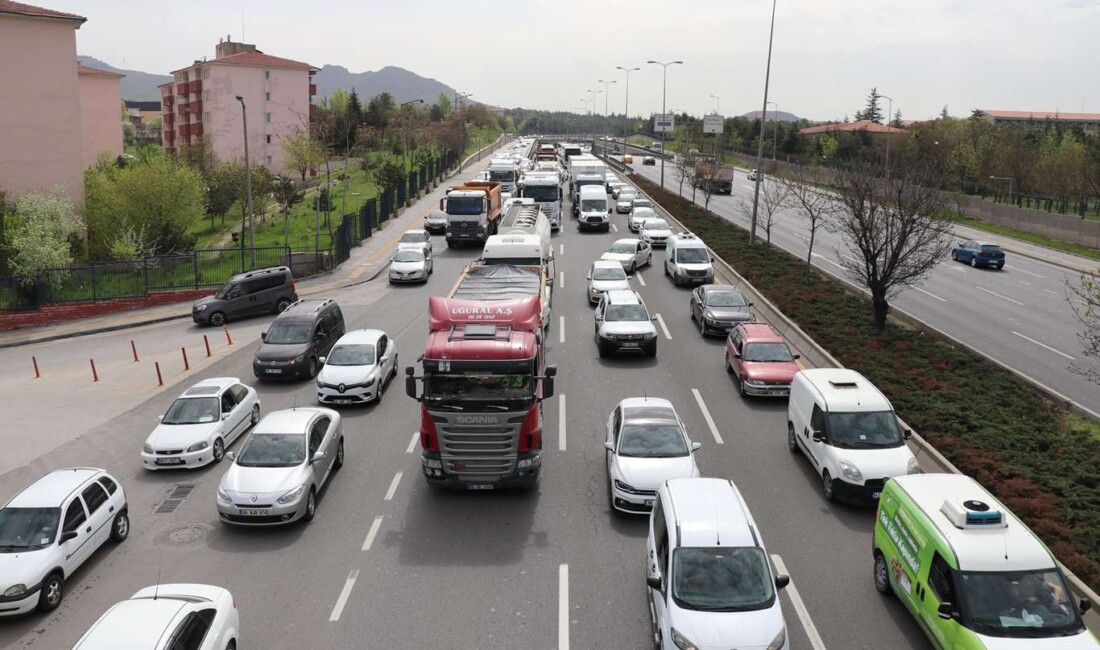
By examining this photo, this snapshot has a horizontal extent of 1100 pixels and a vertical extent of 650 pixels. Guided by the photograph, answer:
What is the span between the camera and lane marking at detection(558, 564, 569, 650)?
37.8 ft

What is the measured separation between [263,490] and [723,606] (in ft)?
27.4

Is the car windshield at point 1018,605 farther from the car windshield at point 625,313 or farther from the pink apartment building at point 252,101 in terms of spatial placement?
the pink apartment building at point 252,101

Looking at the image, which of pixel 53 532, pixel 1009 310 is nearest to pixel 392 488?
pixel 53 532

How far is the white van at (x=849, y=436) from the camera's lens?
15.3 meters

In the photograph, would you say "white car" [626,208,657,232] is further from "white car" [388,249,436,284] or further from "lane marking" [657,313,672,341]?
"lane marking" [657,313,672,341]

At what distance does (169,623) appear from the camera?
952cm

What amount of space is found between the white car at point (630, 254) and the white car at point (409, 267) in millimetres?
8062

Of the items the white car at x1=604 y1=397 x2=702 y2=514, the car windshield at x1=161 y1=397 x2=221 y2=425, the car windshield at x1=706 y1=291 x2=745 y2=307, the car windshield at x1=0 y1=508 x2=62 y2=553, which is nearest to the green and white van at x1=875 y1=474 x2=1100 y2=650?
the white car at x1=604 y1=397 x2=702 y2=514

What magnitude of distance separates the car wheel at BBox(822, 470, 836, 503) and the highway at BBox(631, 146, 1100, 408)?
10.4 m

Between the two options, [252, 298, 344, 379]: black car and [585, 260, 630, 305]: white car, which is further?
[585, 260, 630, 305]: white car

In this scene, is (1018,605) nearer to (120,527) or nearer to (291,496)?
(291,496)

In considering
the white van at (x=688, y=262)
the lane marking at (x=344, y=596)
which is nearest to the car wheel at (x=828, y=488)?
the lane marking at (x=344, y=596)

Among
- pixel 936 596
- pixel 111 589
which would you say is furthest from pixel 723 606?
pixel 111 589

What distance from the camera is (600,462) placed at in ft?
58.9
